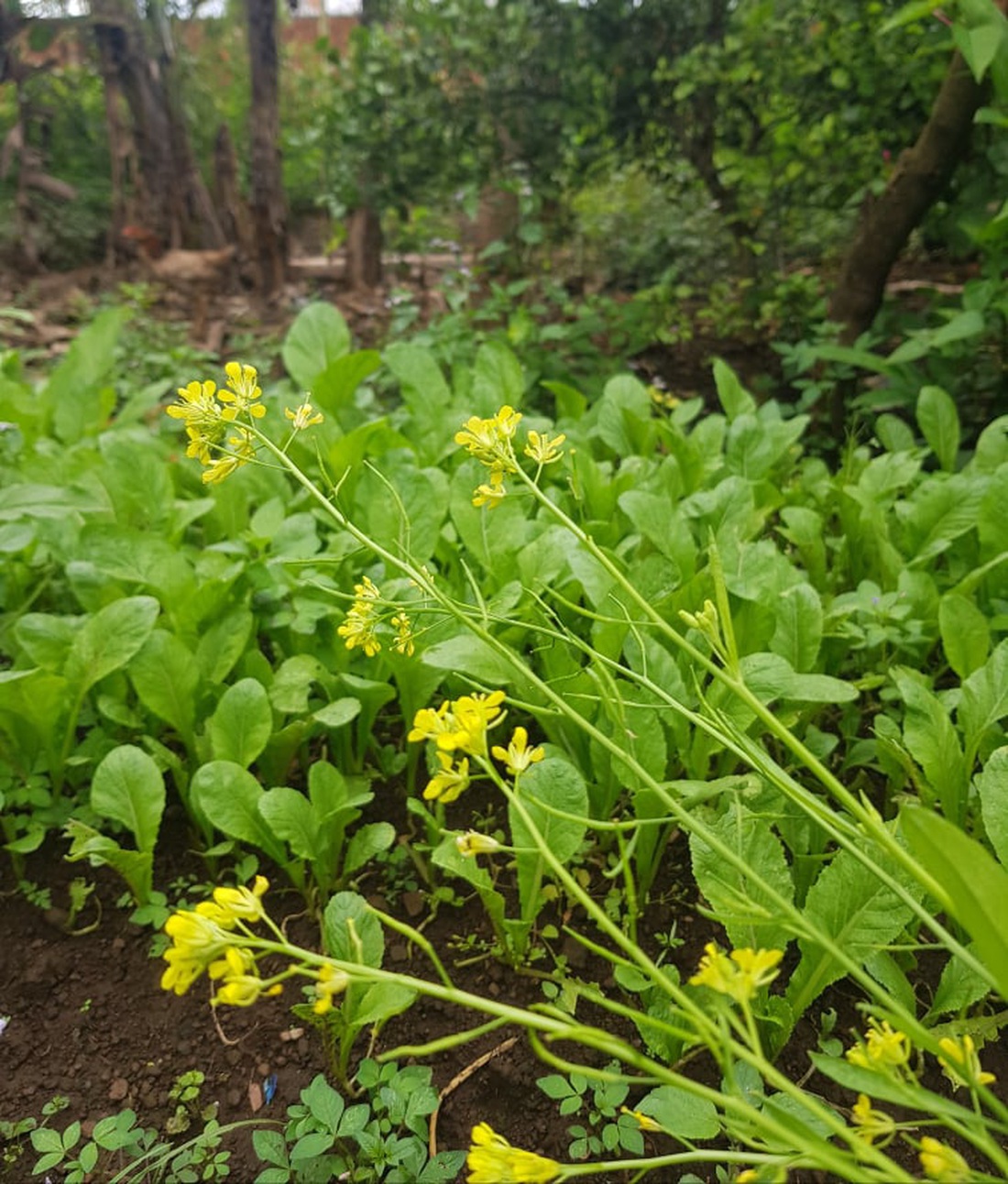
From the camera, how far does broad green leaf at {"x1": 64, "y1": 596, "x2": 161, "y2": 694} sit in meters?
1.36

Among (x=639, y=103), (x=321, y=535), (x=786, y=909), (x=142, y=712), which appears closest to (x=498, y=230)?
(x=639, y=103)

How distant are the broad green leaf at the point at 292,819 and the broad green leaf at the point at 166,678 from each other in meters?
0.30

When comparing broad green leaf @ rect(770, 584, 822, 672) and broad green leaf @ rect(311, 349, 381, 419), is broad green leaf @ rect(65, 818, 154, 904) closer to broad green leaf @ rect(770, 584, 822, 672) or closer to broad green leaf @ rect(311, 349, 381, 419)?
→ broad green leaf @ rect(770, 584, 822, 672)

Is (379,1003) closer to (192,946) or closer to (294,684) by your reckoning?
(192,946)

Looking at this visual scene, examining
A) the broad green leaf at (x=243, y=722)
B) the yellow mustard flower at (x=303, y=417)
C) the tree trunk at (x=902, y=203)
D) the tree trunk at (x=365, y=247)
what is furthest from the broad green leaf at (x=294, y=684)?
the tree trunk at (x=365, y=247)

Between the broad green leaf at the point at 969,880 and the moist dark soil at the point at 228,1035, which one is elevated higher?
the broad green leaf at the point at 969,880

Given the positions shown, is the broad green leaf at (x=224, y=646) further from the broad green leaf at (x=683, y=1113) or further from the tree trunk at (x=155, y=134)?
the tree trunk at (x=155, y=134)

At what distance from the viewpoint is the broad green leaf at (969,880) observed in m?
0.61

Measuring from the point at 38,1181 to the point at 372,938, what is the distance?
441mm

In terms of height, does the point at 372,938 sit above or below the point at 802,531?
below

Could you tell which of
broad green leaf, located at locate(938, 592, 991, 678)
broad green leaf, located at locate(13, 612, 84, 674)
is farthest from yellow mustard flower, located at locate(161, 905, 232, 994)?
broad green leaf, located at locate(938, 592, 991, 678)

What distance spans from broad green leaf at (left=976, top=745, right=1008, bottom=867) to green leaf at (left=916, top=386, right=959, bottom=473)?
122cm

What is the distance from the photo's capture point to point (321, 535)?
182cm

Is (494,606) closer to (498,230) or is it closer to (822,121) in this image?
(822,121)
